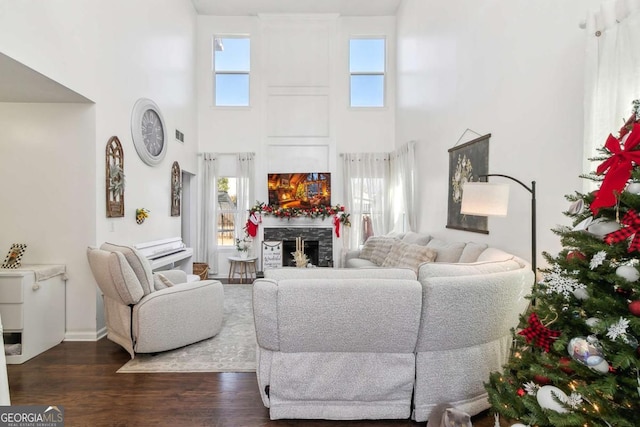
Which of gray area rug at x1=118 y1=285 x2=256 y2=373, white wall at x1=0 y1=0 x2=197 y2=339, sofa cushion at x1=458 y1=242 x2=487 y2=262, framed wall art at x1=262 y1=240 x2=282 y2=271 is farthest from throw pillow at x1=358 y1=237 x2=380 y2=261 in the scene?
white wall at x1=0 y1=0 x2=197 y2=339

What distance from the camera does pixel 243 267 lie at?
6898mm

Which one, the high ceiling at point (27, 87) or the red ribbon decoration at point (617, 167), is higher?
the high ceiling at point (27, 87)

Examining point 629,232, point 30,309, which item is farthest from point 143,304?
point 629,232

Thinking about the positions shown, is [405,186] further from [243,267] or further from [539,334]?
[539,334]

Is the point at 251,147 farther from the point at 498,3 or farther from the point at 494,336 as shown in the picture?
the point at 494,336

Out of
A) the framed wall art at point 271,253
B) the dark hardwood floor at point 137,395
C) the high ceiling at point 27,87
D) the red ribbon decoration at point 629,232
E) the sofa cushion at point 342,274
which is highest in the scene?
the high ceiling at point 27,87

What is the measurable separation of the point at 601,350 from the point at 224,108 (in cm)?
729

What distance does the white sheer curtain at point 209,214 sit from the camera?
709 cm

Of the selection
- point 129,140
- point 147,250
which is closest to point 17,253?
point 147,250

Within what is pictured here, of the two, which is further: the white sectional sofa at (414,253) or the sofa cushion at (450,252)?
the sofa cushion at (450,252)

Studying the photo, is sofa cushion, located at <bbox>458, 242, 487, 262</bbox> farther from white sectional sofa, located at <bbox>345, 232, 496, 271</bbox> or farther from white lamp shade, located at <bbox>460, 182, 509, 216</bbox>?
white lamp shade, located at <bbox>460, 182, 509, 216</bbox>

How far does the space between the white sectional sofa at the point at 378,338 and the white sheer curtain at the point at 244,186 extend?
5.16 m

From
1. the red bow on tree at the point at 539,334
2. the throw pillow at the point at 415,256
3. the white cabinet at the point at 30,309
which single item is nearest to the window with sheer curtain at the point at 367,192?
the throw pillow at the point at 415,256

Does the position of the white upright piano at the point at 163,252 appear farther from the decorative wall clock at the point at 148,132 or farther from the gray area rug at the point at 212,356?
the gray area rug at the point at 212,356
